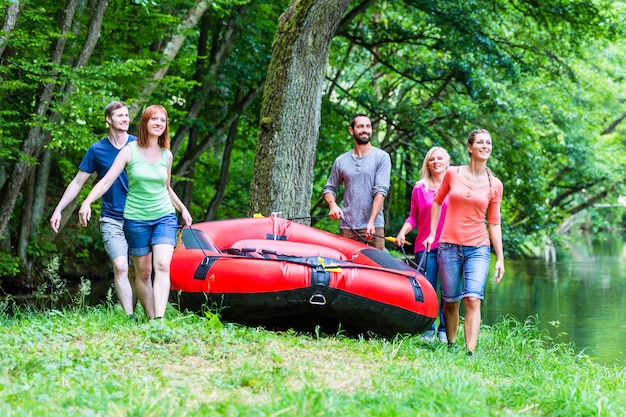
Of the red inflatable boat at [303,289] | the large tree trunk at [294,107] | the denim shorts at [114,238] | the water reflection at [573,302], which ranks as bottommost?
the water reflection at [573,302]

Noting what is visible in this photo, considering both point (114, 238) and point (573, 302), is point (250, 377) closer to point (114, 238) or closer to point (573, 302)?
point (114, 238)

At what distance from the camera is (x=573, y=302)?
13773 millimetres

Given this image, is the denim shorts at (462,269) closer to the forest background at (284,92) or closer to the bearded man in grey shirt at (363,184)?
the bearded man in grey shirt at (363,184)

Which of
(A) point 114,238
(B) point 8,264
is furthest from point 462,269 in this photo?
(B) point 8,264

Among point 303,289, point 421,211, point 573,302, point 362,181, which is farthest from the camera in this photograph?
point 573,302

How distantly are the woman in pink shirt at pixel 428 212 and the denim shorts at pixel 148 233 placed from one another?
1917mm

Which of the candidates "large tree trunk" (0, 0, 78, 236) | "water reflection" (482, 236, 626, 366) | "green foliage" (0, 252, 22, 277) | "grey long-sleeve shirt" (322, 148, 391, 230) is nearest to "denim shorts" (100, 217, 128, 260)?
"grey long-sleeve shirt" (322, 148, 391, 230)

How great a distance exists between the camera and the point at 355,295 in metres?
5.52

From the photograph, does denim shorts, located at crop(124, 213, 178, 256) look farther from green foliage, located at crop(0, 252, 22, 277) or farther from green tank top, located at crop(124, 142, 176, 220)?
green foliage, located at crop(0, 252, 22, 277)

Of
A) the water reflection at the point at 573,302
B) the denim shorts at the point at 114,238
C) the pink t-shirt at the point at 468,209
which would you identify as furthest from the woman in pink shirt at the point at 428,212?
the water reflection at the point at 573,302

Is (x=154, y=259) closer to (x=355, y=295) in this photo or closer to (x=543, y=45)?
(x=355, y=295)

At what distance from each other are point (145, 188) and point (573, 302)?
10106 mm

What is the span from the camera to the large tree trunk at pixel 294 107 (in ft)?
25.3

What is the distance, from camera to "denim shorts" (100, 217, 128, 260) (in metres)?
5.74
